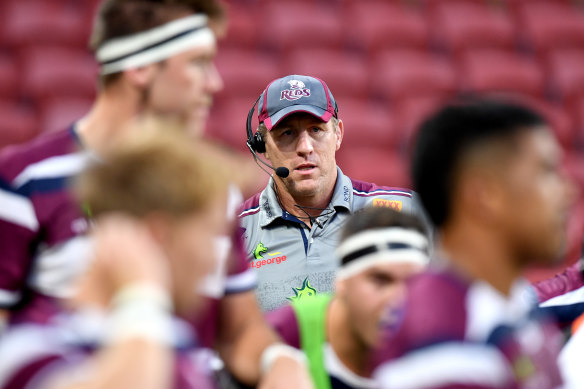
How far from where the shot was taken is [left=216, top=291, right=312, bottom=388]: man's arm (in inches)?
64.0

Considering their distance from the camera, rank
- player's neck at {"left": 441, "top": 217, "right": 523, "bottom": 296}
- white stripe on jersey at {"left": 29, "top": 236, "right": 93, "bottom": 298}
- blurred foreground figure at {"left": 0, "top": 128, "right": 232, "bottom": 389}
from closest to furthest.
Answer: blurred foreground figure at {"left": 0, "top": 128, "right": 232, "bottom": 389} < player's neck at {"left": 441, "top": 217, "right": 523, "bottom": 296} < white stripe on jersey at {"left": 29, "top": 236, "right": 93, "bottom": 298}

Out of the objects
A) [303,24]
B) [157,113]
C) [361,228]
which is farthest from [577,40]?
[157,113]

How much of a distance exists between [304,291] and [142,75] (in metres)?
1.18

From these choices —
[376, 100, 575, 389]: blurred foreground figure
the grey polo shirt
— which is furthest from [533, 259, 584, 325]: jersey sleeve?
[376, 100, 575, 389]: blurred foreground figure

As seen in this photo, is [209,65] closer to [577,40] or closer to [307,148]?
[307,148]

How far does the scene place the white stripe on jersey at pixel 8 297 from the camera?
1538 mm

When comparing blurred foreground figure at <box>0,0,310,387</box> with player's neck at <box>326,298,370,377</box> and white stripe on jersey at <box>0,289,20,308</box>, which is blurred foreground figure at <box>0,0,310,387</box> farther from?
player's neck at <box>326,298,370,377</box>

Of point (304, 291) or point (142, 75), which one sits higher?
point (142, 75)

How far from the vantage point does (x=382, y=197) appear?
272 centimetres

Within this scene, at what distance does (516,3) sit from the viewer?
6633 mm

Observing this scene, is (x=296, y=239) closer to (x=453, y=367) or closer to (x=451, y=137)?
(x=451, y=137)

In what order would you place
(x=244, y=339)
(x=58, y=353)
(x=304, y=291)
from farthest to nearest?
(x=304, y=291)
(x=244, y=339)
(x=58, y=353)

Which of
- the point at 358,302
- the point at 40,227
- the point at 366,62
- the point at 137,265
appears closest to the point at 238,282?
the point at 358,302

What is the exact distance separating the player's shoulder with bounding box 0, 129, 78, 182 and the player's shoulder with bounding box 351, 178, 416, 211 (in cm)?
128
